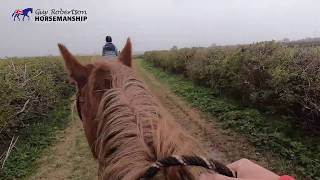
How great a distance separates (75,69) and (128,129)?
0.81 meters

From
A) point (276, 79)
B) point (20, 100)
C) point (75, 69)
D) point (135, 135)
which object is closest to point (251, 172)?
point (135, 135)

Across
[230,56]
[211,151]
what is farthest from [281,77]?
[230,56]

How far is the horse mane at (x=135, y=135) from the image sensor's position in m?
1.09

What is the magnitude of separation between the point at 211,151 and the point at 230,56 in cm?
542

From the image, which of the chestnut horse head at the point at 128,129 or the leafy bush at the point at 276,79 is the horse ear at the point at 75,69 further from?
the leafy bush at the point at 276,79

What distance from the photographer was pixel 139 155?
114cm

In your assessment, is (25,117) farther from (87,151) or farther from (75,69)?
(75,69)

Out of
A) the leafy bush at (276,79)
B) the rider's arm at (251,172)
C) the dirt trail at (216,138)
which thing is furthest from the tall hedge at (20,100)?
the rider's arm at (251,172)

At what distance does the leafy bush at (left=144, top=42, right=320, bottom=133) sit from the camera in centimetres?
693

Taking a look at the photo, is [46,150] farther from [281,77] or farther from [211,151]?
[281,77]

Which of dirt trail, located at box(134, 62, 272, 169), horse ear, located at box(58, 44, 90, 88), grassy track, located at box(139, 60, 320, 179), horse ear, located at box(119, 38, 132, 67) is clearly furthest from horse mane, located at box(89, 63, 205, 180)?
grassy track, located at box(139, 60, 320, 179)

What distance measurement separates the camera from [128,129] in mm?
1271

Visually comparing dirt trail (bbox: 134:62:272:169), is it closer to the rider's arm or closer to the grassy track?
the grassy track

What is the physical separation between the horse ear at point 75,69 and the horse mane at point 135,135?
36 cm
